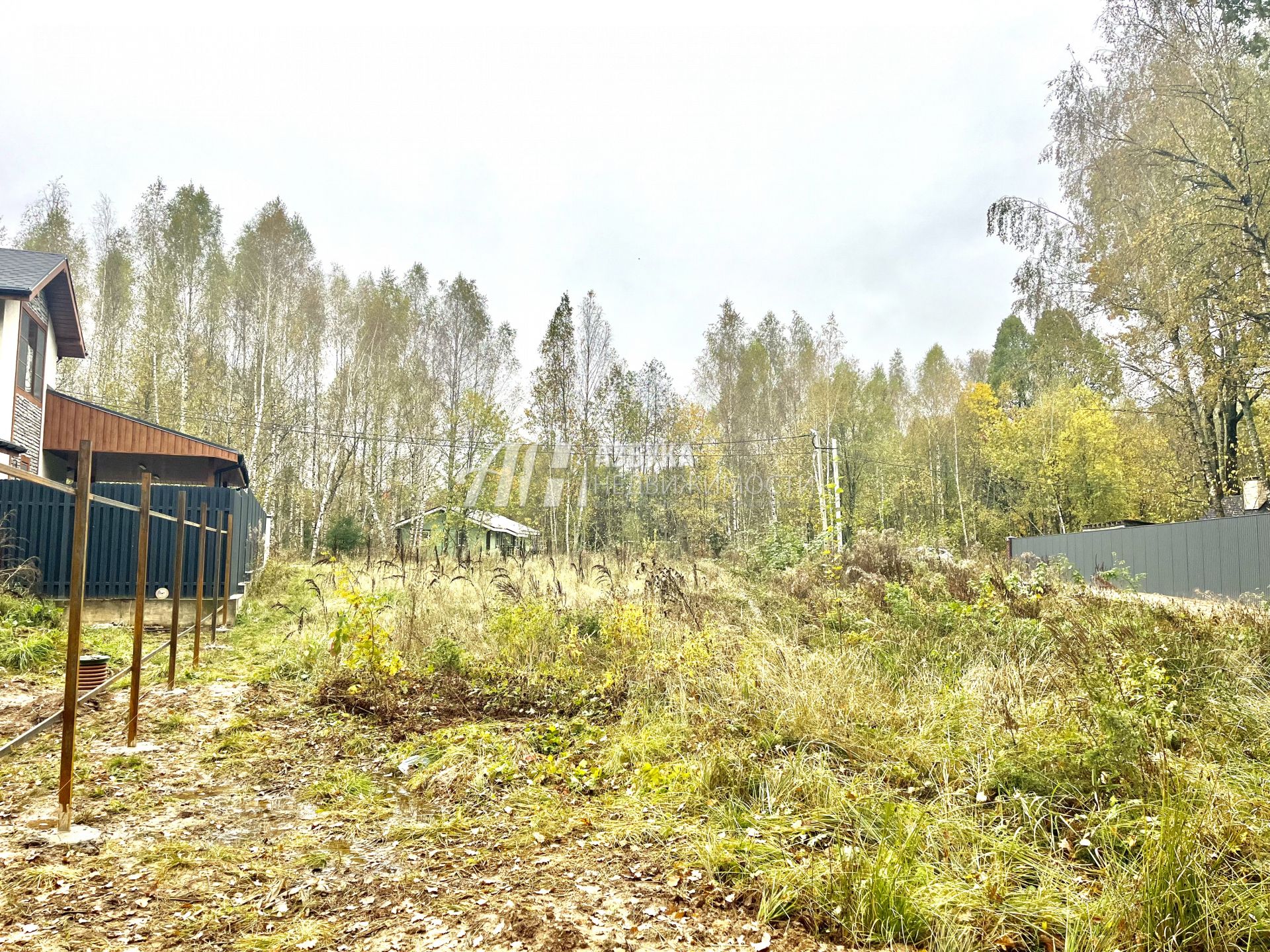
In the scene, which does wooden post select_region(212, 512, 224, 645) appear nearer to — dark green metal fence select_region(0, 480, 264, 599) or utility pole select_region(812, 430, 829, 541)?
dark green metal fence select_region(0, 480, 264, 599)

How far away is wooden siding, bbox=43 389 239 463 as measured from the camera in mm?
15188

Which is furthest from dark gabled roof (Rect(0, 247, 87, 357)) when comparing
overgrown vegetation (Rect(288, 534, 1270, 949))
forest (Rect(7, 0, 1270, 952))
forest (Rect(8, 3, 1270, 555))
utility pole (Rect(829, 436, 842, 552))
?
utility pole (Rect(829, 436, 842, 552))

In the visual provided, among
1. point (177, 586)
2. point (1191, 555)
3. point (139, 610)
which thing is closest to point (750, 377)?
point (1191, 555)

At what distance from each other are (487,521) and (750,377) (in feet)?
44.3

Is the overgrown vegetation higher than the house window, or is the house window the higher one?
the house window

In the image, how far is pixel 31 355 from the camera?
14.1 m

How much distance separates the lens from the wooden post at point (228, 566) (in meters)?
9.87

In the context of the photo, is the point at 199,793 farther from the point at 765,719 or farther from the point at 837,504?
the point at 837,504

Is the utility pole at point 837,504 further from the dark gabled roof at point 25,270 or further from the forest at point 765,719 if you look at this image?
the dark gabled roof at point 25,270

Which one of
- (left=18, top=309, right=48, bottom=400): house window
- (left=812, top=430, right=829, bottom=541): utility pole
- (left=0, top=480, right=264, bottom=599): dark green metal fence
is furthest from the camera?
(left=812, top=430, right=829, bottom=541): utility pole

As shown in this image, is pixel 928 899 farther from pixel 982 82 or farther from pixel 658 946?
pixel 982 82

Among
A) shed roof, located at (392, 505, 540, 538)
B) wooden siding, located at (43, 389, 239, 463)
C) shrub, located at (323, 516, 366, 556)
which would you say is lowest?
shrub, located at (323, 516, 366, 556)

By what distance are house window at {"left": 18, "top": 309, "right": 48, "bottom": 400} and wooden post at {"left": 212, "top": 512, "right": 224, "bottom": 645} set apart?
231 inches

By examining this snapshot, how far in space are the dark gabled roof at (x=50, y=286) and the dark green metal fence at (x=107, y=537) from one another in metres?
3.83
